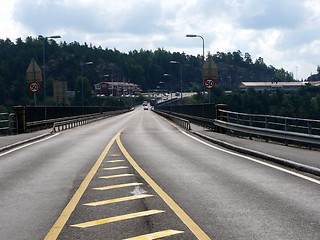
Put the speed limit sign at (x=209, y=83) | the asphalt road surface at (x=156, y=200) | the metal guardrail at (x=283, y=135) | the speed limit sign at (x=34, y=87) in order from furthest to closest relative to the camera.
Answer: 1. the speed limit sign at (x=34, y=87)
2. the speed limit sign at (x=209, y=83)
3. the metal guardrail at (x=283, y=135)
4. the asphalt road surface at (x=156, y=200)

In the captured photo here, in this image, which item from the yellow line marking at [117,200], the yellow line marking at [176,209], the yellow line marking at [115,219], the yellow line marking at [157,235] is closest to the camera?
the yellow line marking at [157,235]

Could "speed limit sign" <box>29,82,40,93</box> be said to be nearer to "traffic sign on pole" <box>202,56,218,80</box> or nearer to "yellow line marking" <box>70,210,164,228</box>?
"traffic sign on pole" <box>202,56,218,80</box>

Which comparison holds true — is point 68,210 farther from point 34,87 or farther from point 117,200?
point 34,87

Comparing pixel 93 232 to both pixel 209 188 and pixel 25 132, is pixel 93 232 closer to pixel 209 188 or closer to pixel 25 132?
pixel 209 188

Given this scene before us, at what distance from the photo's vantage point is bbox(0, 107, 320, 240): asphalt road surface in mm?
6934

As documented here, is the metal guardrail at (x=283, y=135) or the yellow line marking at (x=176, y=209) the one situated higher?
the metal guardrail at (x=283, y=135)

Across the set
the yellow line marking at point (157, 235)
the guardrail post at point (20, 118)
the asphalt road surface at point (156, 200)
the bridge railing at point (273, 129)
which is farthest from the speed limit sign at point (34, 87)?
the yellow line marking at point (157, 235)

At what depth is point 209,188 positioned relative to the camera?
33.8 ft

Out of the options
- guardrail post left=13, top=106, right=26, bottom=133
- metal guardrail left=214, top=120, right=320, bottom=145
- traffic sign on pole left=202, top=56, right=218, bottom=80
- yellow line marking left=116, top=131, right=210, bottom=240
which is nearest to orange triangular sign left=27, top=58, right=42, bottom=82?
guardrail post left=13, top=106, right=26, bottom=133

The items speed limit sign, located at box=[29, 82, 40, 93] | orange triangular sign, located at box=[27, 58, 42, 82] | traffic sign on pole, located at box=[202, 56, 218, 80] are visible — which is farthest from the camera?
orange triangular sign, located at box=[27, 58, 42, 82]

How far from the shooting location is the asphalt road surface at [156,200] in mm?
6934

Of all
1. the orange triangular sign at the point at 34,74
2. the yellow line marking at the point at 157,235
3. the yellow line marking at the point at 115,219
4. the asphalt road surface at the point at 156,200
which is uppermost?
the orange triangular sign at the point at 34,74

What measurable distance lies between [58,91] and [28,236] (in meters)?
38.6

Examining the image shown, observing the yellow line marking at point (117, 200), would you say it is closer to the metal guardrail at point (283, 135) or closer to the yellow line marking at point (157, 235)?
the yellow line marking at point (157, 235)
